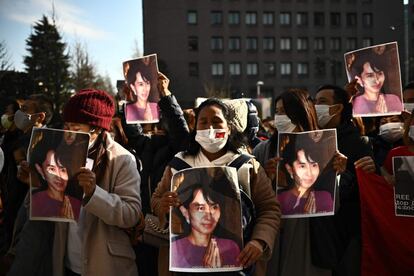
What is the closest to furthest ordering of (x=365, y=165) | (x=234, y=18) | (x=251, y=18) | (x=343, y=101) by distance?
(x=365, y=165)
(x=343, y=101)
(x=234, y=18)
(x=251, y=18)

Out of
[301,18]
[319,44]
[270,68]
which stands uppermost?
[301,18]

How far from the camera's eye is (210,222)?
2484mm

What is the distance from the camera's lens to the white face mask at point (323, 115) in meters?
3.83

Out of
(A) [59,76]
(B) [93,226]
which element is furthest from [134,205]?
(A) [59,76]

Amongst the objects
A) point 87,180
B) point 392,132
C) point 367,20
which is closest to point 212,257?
point 87,180

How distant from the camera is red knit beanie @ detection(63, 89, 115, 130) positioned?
9.36ft

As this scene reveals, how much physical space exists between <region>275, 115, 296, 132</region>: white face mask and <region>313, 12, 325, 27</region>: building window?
65.2 m

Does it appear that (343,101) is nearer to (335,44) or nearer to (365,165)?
(365,165)

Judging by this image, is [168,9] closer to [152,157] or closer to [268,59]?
[268,59]

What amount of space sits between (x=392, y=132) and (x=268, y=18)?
205 ft

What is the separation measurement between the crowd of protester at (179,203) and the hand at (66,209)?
9cm

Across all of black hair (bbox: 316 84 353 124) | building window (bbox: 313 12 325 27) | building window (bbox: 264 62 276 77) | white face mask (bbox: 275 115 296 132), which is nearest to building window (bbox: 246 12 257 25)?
building window (bbox: 264 62 276 77)

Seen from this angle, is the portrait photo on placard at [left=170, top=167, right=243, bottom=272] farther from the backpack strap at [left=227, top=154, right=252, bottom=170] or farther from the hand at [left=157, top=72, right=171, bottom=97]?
the hand at [left=157, top=72, right=171, bottom=97]

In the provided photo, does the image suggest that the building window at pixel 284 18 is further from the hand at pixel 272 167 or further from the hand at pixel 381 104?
the hand at pixel 272 167
